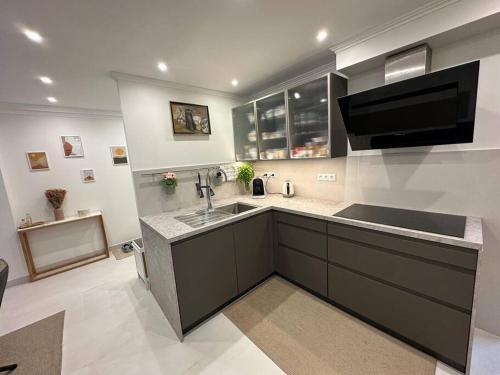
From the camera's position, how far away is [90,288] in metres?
2.52

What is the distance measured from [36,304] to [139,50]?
2951mm

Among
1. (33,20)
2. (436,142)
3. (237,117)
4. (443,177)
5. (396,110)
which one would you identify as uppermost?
(33,20)

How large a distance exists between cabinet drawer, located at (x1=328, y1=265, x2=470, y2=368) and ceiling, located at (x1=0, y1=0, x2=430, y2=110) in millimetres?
2005

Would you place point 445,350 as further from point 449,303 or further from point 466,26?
point 466,26

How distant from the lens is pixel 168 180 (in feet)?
7.68

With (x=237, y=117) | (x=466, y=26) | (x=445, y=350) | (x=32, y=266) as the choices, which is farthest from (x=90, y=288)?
(x=466, y=26)

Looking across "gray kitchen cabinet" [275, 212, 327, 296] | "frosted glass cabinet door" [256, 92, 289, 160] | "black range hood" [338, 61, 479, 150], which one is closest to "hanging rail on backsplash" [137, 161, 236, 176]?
"frosted glass cabinet door" [256, 92, 289, 160]

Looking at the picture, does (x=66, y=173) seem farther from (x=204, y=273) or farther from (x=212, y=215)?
(x=204, y=273)

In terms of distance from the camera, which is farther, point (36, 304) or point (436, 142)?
point (36, 304)

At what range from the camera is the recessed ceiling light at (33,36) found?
134 centimetres

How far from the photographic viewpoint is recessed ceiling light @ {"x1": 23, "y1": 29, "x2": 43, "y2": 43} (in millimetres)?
1340

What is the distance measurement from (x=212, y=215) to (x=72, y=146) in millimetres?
2684

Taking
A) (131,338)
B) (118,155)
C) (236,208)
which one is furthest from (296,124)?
(118,155)

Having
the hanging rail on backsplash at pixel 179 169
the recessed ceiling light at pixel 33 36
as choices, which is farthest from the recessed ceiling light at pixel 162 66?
the hanging rail on backsplash at pixel 179 169
